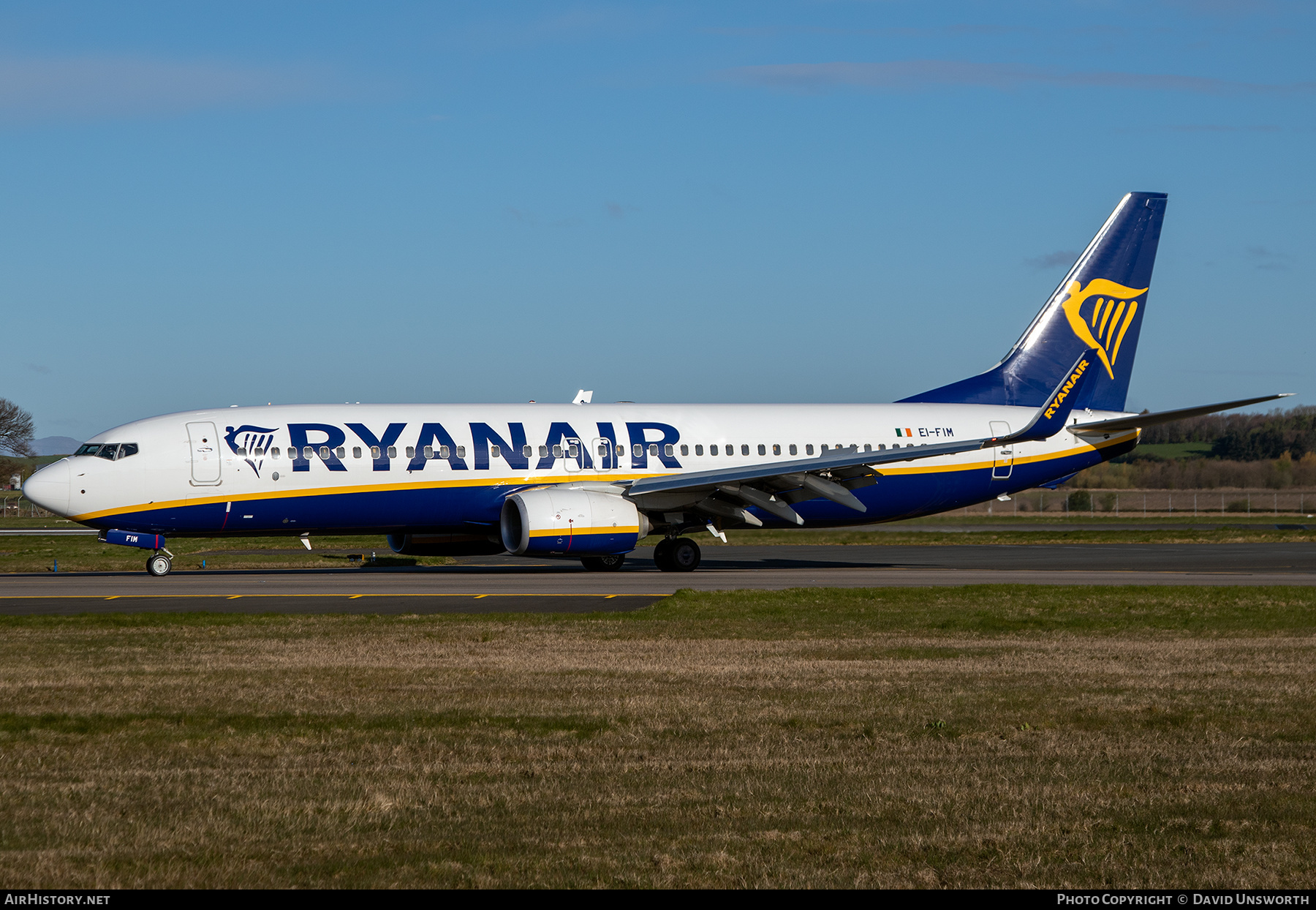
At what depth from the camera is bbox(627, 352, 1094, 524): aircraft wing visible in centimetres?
3050

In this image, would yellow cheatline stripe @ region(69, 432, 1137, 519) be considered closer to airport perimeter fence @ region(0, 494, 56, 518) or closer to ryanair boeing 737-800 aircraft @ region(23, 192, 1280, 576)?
ryanair boeing 737-800 aircraft @ region(23, 192, 1280, 576)

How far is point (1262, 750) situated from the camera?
32.2 feet

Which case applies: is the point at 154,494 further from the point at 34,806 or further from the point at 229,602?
the point at 34,806

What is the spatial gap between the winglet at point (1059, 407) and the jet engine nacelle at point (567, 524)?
8524 mm

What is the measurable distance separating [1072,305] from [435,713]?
29588 millimetres

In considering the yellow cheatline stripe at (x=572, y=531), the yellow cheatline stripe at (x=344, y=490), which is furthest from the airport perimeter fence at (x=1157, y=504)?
the yellow cheatline stripe at (x=572, y=531)

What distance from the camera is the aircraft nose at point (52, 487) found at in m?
28.4

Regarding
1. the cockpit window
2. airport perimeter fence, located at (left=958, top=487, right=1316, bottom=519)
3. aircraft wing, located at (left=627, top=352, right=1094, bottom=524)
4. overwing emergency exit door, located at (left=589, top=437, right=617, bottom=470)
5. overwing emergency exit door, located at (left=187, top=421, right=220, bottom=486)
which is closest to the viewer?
the cockpit window

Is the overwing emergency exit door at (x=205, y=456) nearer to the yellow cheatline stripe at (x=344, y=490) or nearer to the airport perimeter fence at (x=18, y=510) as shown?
the yellow cheatline stripe at (x=344, y=490)

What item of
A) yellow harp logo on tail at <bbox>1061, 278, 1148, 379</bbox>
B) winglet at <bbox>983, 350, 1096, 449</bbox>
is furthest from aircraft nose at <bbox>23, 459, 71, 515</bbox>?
yellow harp logo on tail at <bbox>1061, 278, 1148, 379</bbox>

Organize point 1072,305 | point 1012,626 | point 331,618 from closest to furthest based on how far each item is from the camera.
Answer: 1. point 1012,626
2. point 331,618
3. point 1072,305

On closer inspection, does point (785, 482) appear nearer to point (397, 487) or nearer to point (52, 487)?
point (397, 487)

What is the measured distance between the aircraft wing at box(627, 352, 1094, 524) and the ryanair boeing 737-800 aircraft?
0.07m

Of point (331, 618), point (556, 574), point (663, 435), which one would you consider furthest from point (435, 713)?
point (663, 435)
